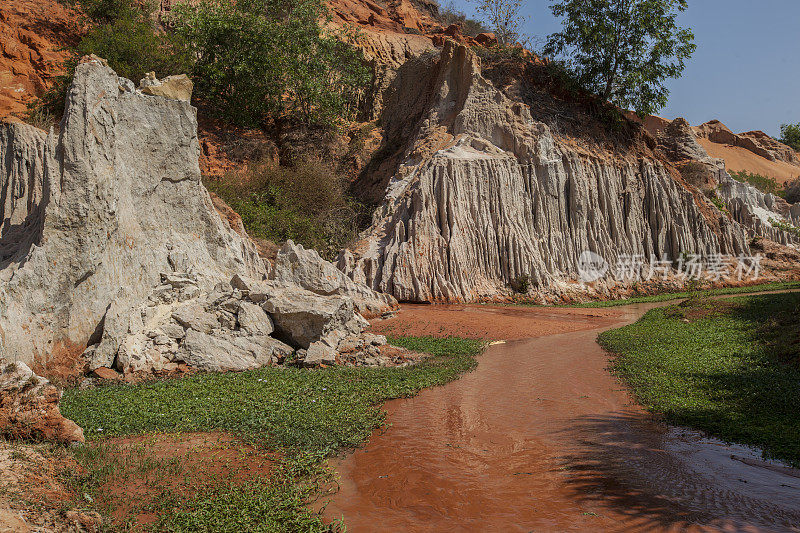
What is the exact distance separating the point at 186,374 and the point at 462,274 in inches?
565

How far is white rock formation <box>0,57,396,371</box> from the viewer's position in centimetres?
886

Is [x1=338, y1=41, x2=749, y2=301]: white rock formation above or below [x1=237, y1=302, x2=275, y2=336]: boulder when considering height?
above

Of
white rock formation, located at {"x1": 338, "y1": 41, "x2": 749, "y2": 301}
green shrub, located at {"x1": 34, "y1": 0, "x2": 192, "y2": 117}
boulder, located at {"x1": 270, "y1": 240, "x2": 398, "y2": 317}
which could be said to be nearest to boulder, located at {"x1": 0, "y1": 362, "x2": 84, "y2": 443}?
boulder, located at {"x1": 270, "y1": 240, "x2": 398, "y2": 317}

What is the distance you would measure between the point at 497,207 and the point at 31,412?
20.7m

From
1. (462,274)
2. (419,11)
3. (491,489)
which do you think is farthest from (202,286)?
(419,11)

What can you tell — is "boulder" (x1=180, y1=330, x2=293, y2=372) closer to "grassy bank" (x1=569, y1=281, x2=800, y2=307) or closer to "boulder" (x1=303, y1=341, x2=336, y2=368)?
"boulder" (x1=303, y1=341, x2=336, y2=368)

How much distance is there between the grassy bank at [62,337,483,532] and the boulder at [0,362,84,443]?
37 cm

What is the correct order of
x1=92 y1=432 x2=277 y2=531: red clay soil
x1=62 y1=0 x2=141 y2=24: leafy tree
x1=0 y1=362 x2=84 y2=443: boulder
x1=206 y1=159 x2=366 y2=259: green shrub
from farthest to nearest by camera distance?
1. x1=62 y1=0 x2=141 y2=24: leafy tree
2. x1=206 y1=159 x2=366 y2=259: green shrub
3. x1=0 y1=362 x2=84 y2=443: boulder
4. x1=92 y1=432 x2=277 y2=531: red clay soil

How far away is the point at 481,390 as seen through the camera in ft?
30.0

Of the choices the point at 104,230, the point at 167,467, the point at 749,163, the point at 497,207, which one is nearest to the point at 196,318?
the point at 104,230

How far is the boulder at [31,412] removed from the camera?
5.20m

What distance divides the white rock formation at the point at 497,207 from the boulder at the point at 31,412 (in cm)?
1558

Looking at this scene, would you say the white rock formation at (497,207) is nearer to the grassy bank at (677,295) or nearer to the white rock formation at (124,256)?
the grassy bank at (677,295)

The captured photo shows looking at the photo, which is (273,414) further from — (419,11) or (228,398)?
(419,11)
